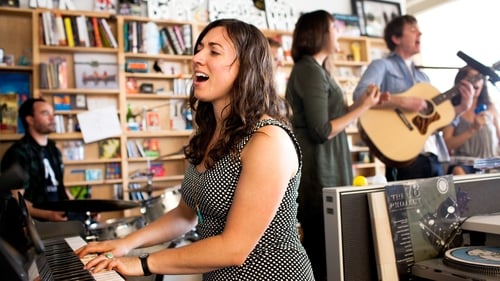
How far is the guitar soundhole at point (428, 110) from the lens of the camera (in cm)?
261

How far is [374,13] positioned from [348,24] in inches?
20.7

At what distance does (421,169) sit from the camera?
241 centimetres

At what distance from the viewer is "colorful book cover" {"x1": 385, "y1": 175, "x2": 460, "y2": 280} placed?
1339mm

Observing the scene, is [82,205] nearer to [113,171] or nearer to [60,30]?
[113,171]

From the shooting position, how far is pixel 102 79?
14.2 ft

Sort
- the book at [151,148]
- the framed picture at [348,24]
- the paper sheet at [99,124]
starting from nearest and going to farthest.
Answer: the paper sheet at [99,124]
the book at [151,148]
the framed picture at [348,24]

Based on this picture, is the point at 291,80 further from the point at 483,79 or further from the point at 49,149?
the point at 49,149

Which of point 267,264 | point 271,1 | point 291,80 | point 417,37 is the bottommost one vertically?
point 267,264

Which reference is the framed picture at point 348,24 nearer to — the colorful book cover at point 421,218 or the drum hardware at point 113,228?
the drum hardware at point 113,228

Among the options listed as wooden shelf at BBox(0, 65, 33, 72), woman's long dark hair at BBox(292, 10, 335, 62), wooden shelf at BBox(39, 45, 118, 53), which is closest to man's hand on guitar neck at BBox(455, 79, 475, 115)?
woman's long dark hair at BBox(292, 10, 335, 62)

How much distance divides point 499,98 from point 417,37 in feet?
2.02

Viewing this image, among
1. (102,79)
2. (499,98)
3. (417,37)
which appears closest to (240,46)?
(417,37)

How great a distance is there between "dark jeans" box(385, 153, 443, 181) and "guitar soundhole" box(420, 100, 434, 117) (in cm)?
29

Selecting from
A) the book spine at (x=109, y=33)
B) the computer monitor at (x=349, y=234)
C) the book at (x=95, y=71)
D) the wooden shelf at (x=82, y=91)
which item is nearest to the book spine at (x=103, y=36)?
the book spine at (x=109, y=33)
